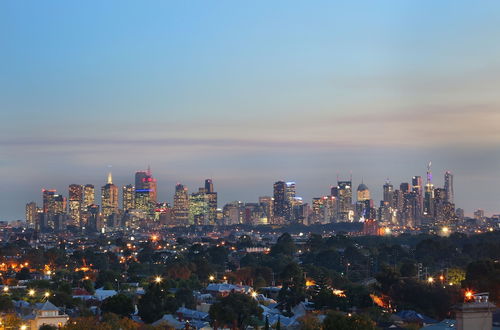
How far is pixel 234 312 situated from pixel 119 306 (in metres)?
12.2

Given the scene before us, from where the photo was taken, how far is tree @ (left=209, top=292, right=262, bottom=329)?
67.4 metres

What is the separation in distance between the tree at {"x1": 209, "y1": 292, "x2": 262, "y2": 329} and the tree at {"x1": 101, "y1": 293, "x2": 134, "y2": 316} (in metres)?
10.3

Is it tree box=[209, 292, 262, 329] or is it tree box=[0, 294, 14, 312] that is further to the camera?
tree box=[0, 294, 14, 312]

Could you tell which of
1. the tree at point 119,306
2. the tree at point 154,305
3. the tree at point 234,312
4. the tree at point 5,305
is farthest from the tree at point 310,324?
the tree at point 5,305

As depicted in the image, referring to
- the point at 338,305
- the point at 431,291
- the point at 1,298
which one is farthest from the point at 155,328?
the point at 431,291

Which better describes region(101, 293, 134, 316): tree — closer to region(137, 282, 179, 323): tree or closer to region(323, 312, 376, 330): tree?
region(137, 282, 179, 323): tree

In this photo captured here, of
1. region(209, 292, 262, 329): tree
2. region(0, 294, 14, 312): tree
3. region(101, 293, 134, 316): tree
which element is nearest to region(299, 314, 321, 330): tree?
region(209, 292, 262, 329): tree

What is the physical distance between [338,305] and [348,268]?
8099 centimetres

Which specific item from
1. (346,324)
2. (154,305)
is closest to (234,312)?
(154,305)

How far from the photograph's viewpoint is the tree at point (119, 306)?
76.2m

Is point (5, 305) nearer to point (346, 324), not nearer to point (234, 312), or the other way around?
point (234, 312)

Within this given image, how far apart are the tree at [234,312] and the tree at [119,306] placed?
406 inches

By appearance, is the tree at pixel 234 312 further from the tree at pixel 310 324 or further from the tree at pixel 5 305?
the tree at pixel 5 305

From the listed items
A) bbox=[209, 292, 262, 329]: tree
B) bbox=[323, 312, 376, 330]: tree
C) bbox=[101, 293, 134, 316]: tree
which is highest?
bbox=[323, 312, 376, 330]: tree
